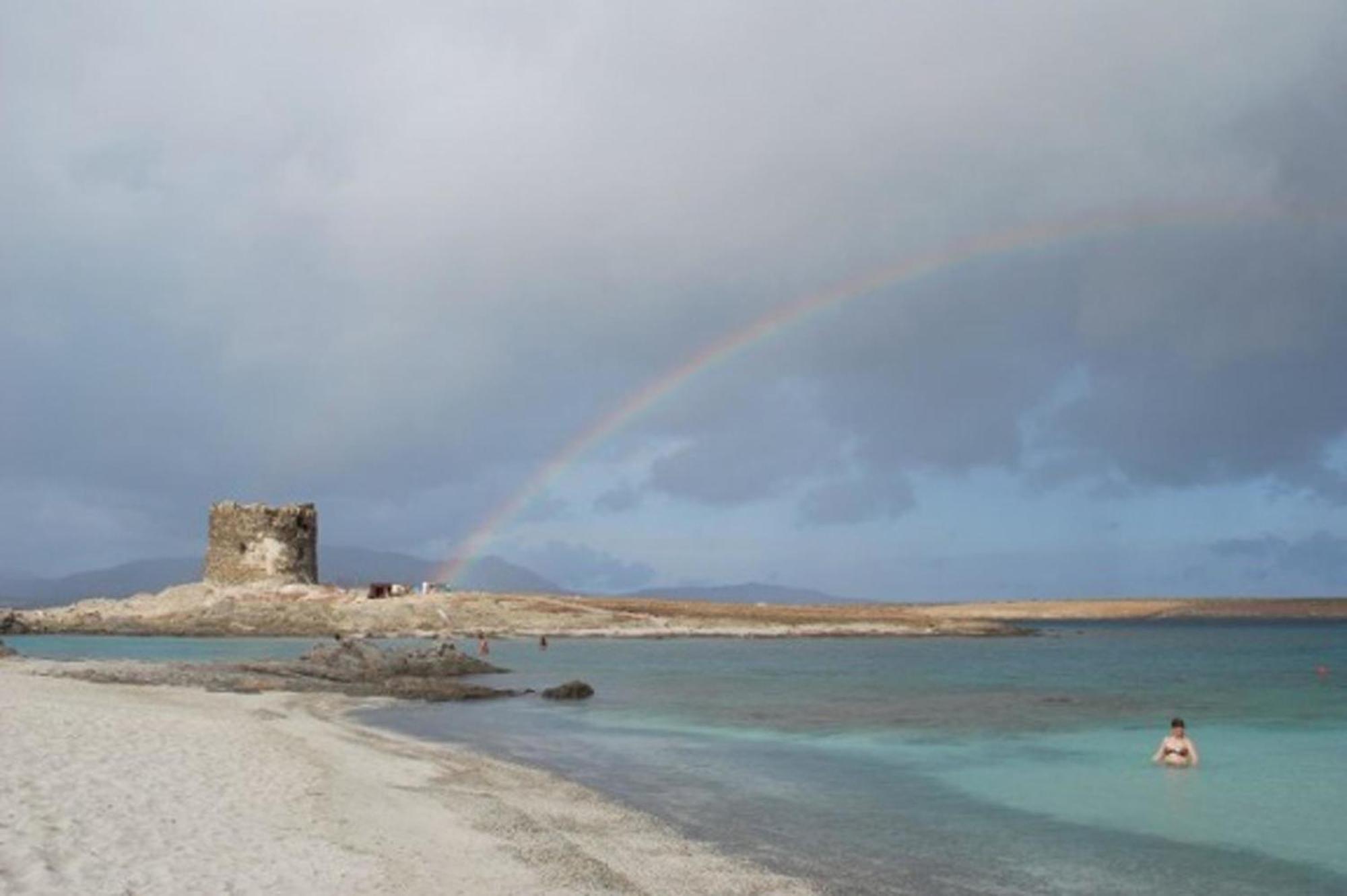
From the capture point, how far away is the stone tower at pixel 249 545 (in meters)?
110

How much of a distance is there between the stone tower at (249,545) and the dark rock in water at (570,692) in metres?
72.0

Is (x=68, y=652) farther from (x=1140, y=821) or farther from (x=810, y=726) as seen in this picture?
(x=1140, y=821)

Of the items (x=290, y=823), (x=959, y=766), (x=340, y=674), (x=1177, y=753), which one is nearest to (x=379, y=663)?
(x=340, y=674)

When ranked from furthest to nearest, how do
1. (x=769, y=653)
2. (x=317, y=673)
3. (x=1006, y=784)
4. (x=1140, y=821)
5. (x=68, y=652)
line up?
(x=769, y=653) → (x=68, y=652) → (x=317, y=673) → (x=1006, y=784) → (x=1140, y=821)

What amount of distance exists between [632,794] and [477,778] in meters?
3.21

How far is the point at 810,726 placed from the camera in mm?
37781

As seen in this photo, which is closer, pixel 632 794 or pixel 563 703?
pixel 632 794

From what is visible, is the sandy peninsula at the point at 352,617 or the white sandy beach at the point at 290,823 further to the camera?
the sandy peninsula at the point at 352,617

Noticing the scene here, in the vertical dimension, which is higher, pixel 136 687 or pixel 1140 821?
pixel 136 687

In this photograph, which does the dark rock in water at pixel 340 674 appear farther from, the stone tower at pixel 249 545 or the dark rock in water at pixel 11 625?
the stone tower at pixel 249 545

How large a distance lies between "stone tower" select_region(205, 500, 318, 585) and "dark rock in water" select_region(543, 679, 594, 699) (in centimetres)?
7200

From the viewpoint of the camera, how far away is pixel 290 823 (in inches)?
639

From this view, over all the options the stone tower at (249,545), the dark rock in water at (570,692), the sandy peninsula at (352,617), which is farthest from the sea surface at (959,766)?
the stone tower at (249,545)

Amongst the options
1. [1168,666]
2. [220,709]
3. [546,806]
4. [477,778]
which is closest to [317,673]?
[220,709]
